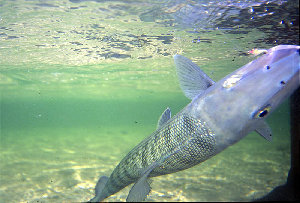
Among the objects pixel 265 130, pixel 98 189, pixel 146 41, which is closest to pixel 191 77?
pixel 265 130

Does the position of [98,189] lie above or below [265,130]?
below

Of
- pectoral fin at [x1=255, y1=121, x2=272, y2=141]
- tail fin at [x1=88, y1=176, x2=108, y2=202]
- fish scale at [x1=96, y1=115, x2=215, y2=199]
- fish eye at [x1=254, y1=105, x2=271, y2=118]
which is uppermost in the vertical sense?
fish eye at [x1=254, y1=105, x2=271, y2=118]

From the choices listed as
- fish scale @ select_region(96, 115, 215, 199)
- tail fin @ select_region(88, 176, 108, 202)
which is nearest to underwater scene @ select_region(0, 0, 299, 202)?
tail fin @ select_region(88, 176, 108, 202)

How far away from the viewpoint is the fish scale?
5.98ft

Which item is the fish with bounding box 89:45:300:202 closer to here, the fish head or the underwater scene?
the fish head

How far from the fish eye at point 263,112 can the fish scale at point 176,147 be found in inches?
16.2

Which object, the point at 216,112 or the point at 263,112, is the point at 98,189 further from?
the point at 263,112

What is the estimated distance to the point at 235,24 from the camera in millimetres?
10352

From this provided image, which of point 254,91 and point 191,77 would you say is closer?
point 254,91

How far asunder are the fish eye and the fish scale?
0.41 m

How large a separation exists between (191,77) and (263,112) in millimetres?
792

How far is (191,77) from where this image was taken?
204 cm

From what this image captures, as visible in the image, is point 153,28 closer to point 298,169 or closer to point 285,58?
point 298,169

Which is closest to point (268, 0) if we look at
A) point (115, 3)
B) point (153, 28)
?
point (153, 28)
